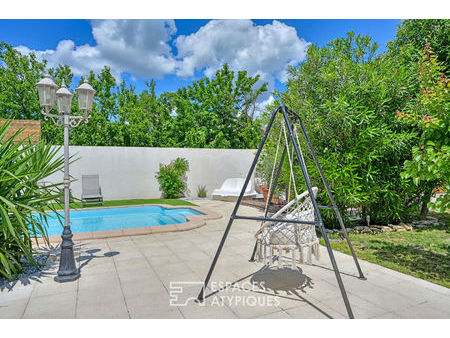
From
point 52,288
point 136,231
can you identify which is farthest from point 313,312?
point 136,231

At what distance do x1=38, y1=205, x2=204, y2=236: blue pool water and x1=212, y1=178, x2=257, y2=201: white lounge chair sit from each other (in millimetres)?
2172

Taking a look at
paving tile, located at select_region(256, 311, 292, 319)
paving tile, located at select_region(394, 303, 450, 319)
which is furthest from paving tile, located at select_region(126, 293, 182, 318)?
paving tile, located at select_region(394, 303, 450, 319)

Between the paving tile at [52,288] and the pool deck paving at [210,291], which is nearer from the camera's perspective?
the pool deck paving at [210,291]

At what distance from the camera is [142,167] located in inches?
465

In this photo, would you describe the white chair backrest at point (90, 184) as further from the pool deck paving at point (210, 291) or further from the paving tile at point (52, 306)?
the paving tile at point (52, 306)

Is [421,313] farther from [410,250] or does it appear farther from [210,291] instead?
[410,250]

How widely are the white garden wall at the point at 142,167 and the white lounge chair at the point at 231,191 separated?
3.57ft

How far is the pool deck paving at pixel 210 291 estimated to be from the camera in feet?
9.12

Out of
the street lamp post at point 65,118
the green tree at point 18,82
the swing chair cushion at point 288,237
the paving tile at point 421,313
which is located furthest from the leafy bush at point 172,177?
the green tree at point 18,82

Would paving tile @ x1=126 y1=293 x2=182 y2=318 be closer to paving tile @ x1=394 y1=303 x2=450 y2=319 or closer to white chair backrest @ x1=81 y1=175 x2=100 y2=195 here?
paving tile @ x1=394 y1=303 x2=450 y2=319

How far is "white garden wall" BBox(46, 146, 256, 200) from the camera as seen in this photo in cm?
1089

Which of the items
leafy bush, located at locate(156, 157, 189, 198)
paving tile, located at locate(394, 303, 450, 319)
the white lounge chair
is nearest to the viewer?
paving tile, located at locate(394, 303, 450, 319)

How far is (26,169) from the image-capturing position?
380 cm
